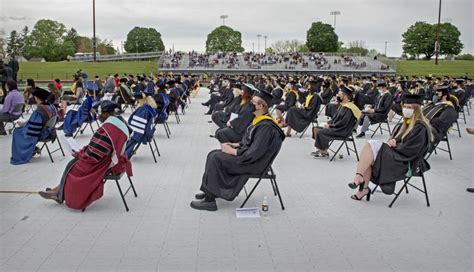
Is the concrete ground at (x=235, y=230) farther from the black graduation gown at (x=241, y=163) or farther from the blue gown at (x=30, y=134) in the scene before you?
the blue gown at (x=30, y=134)

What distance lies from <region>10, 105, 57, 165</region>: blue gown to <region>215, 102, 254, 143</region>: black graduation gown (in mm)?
3537

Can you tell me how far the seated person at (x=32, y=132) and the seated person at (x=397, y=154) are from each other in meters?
5.94

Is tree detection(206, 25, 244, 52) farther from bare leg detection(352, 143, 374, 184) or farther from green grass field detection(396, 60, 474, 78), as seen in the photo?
bare leg detection(352, 143, 374, 184)

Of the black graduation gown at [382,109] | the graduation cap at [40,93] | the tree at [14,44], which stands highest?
the tree at [14,44]

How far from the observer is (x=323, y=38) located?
101m

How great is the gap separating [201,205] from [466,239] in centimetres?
334

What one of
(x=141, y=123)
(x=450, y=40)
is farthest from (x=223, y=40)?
(x=141, y=123)

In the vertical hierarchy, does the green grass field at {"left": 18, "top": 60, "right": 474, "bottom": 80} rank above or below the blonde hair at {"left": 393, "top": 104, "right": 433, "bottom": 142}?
above

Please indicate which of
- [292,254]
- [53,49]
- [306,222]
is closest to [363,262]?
[292,254]

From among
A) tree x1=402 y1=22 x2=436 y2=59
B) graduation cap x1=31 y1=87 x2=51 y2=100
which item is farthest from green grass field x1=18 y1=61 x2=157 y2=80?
tree x1=402 y1=22 x2=436 y2=59

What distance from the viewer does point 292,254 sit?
507 cm

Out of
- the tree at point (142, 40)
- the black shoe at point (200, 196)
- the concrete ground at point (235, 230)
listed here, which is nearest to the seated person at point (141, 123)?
the concrete ground at point (235, 230)

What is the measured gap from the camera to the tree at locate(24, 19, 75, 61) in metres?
87.9

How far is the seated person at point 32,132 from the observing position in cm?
920
